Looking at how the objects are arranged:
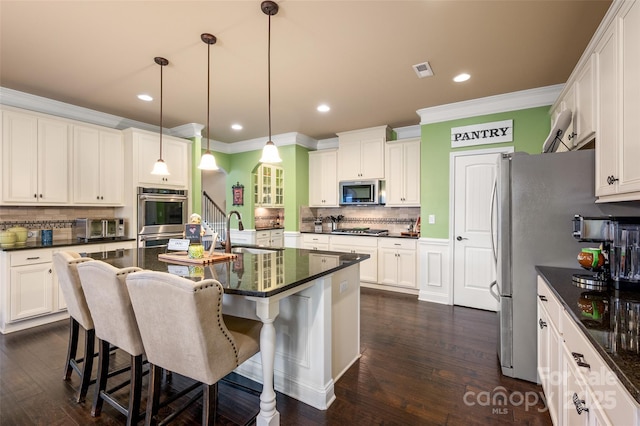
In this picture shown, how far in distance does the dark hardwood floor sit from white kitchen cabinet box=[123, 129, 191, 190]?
7.32 ft

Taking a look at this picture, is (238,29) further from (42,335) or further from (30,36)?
(42,335)

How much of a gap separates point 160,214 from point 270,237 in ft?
6.77

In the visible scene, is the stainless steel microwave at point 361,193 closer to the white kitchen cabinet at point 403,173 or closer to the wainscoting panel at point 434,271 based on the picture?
the white kitchen cabinet at point 403,173

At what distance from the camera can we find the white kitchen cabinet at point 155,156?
4.28 meters

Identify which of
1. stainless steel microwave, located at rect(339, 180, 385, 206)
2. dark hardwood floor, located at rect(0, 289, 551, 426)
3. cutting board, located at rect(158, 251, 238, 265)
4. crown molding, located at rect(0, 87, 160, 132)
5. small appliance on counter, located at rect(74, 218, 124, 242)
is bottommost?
dark hardwood floor, located at rect(0, 289, 551, 426)

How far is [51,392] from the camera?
212 centimetres

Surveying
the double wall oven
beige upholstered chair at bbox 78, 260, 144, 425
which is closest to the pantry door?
beige upholstered chair at bbox 78, 260, 144, 425

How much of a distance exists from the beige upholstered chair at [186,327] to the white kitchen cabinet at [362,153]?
13.3 feet

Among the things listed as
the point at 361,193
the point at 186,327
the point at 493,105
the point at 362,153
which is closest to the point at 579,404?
the point at 186,327

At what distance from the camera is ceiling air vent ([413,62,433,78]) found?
288cm

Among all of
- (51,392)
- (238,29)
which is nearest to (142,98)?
(238,29)

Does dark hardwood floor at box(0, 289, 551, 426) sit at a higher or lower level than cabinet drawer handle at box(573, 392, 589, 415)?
lower

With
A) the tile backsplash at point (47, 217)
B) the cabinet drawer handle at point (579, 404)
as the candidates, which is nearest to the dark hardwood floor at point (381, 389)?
the cabinet drawer handle at point (579, 404)

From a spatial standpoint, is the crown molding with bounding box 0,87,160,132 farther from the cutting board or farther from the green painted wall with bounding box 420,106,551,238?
the green painted wall with bounding box 420,106,551,238
